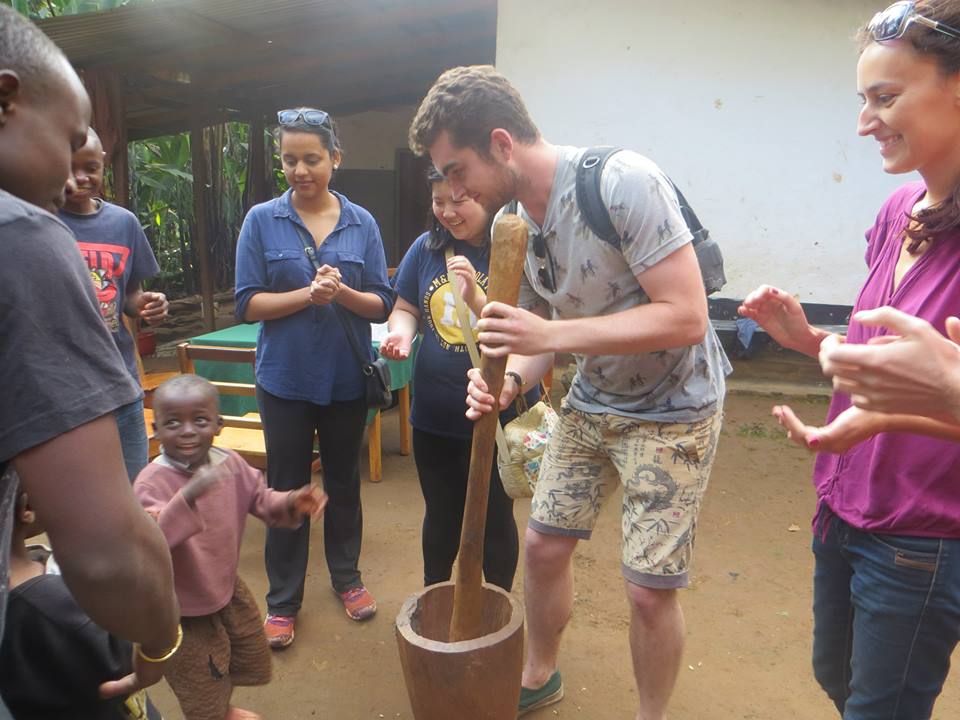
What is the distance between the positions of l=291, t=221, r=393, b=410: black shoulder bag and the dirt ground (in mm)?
957

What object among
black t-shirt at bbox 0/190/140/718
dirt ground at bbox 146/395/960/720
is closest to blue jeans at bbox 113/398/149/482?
dirt ground at bbox 146/395/960/720

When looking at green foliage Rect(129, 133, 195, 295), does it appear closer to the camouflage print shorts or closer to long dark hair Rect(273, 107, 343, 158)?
long dark hair Rect(273, 107, 343, 158)

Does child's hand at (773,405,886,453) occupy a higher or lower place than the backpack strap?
lower

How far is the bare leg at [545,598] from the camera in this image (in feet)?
7.36

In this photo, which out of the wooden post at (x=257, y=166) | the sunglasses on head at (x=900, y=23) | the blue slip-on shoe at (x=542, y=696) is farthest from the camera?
the wooden post at (x=257, y=166)

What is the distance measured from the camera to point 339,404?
283 cm

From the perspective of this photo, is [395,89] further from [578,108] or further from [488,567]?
[488,567]

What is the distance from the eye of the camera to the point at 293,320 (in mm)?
2766

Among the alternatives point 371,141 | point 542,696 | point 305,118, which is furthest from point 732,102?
point 371,141

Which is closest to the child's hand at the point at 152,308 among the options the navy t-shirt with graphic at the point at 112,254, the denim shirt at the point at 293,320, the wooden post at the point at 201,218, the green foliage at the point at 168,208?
the navy t-shirt with graphic at the point at 112,254

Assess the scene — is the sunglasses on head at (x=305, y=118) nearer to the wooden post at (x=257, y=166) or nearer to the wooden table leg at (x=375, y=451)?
the wooden table leg at (x=375, y=451)

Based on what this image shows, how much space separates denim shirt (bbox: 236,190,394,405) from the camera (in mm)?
2738

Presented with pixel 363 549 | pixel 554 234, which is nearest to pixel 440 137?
pixel 554 234

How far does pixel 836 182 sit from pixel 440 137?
4742 mm
